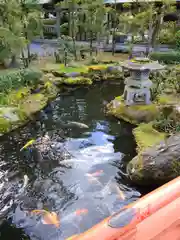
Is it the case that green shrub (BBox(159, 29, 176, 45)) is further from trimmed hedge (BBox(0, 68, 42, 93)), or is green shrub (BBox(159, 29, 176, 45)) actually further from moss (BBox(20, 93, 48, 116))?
moss (BBox(20, 93, 48, 116))

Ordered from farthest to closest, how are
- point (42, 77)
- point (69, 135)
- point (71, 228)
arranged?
1. point (42, 77)
2. point (69, 135)
3. point (71, 228)

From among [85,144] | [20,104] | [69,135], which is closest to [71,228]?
[85,144]

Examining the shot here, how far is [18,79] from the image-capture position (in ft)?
41.8

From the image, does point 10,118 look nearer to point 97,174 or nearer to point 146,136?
point 97,174

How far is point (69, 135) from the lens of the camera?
9.49 m

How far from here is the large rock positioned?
6262 millimetres

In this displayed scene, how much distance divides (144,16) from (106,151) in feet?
40.5

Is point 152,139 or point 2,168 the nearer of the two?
point 2,168

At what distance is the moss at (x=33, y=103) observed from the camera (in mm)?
11144

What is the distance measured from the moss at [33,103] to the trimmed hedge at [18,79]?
0.91m

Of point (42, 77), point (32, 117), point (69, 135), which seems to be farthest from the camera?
point (42, 77)

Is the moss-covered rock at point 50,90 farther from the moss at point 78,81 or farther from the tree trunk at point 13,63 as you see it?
the tree trunk at point 13,63

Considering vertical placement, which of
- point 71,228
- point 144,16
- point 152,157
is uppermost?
point 144,16

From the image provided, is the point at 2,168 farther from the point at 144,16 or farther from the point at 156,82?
the point at 144,16
